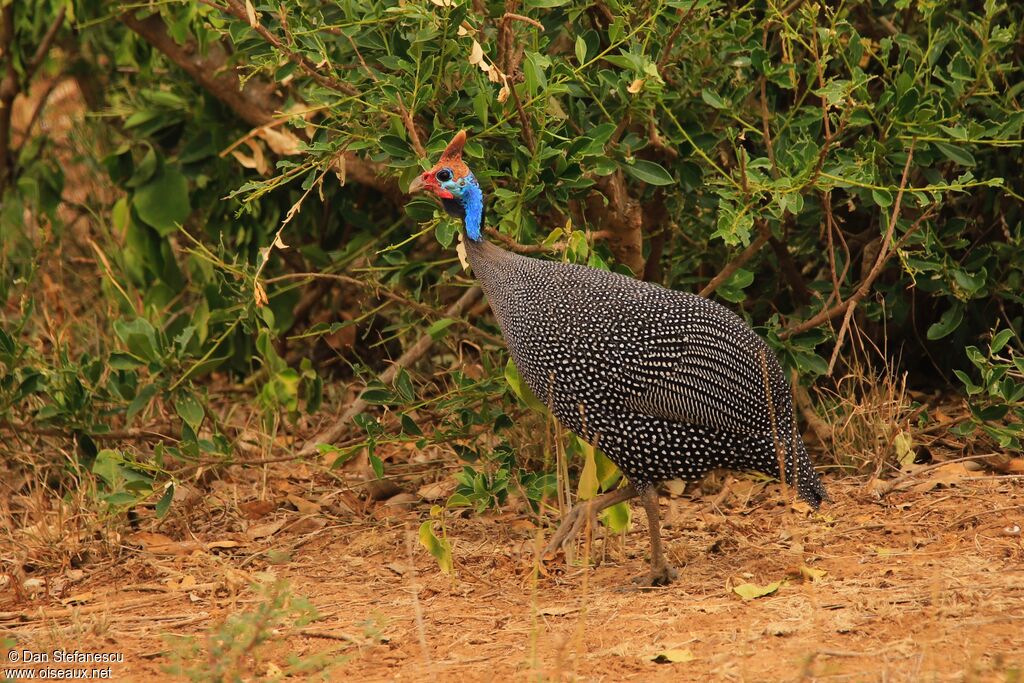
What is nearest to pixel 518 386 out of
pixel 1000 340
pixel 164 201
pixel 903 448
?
pixel 903 448

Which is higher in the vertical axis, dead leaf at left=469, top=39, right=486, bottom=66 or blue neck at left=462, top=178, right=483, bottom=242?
dead leaf at left=469, top=39, right=486, bottom=66

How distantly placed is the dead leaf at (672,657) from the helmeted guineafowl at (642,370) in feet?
2.10

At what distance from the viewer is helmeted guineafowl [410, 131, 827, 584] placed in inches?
149

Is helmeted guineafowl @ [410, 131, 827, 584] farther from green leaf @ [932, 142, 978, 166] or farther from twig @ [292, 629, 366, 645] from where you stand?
green leaf @ [932, 142, 978, 166]

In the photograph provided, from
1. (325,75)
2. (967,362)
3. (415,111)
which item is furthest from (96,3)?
(967,362)

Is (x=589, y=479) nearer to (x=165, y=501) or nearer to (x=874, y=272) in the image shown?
(x=874, y=272)

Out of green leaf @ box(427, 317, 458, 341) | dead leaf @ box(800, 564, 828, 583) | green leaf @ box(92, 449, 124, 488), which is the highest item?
green leaf @ box(427, 317, 458, 341)

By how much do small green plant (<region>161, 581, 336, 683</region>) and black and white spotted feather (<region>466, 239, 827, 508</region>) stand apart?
3.50ft

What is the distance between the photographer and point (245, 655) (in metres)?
3.04

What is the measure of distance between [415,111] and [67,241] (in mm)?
3547

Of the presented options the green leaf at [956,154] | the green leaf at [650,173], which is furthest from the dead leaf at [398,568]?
the green leaf at [956,154]

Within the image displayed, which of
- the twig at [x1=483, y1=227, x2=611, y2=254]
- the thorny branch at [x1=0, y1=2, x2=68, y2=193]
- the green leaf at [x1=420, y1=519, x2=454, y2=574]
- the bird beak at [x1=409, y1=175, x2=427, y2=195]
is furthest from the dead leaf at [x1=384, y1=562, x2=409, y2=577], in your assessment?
the thorny branch at [x1=0, y1=2, x2=68, y2=193]

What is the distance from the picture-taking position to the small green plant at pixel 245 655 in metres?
2.89

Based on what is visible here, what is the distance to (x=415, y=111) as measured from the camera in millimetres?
4000
